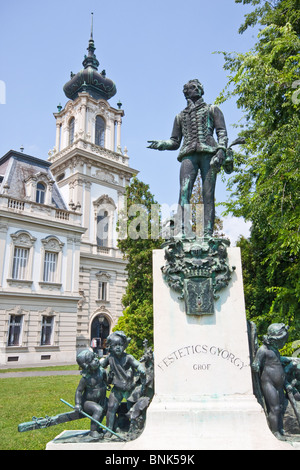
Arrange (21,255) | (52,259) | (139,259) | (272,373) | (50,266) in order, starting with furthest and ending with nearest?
(52,259) < (50,266) < (21,255) < (139,259) < (272,373)

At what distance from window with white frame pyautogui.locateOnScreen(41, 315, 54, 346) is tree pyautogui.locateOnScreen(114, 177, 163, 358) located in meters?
7.28

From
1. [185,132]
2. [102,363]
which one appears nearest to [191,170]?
[185,132]

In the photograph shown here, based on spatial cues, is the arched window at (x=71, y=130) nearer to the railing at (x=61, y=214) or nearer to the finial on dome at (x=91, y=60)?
the finial on dome at (x=91, y=60)

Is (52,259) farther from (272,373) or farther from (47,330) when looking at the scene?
(272,373)

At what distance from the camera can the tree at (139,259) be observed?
48.2 ft

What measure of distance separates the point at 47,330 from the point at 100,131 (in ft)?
59.3

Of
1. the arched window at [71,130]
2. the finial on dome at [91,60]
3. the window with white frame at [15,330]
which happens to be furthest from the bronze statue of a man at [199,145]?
the finial on dome at [91,60]

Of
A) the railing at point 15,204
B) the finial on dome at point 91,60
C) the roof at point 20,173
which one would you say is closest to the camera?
the railing at point 15,204

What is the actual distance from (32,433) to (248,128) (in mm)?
11457

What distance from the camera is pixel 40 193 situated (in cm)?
2423

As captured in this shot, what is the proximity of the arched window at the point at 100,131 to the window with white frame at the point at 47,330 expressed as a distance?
53.3ft

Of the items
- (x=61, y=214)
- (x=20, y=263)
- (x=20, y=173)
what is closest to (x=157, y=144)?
(x=20, y=263)

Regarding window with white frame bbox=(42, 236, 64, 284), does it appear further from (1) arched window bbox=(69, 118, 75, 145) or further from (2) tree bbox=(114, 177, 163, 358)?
(1) arched window bbox=(69, 118, 75, 145)
